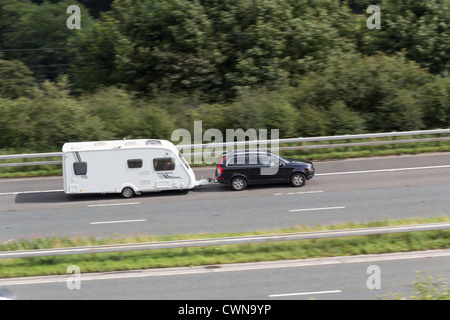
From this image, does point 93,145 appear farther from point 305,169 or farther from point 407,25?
point 407,25

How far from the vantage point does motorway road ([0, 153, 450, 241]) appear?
51.8 feet

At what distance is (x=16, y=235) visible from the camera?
50.9 feet

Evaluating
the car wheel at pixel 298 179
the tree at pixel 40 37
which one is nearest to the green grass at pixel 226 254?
the car wheel at pixel 298 179

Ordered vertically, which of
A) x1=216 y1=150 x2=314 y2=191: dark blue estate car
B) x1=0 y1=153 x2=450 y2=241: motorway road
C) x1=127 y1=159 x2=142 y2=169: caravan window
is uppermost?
x1=127 y1=159 x2=142 y2=169: caravan window

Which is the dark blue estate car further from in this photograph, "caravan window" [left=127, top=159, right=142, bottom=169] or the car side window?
"caravan window" [left=127, top=159, right=142, bottom=169]

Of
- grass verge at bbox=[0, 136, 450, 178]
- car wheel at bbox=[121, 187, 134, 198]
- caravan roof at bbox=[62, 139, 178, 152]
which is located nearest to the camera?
caravan roof at bbox=[62, 139, 178, 152]

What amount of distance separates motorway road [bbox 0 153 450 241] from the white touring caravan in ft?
1.46

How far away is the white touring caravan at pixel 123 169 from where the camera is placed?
747 inches

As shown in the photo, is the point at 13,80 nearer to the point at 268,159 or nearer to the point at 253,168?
the point at 253,168

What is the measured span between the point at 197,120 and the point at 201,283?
1457 cm

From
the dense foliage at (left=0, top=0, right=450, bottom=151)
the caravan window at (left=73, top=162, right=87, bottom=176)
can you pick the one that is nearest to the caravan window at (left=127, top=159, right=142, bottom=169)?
the caravan window at (left=73, top=162, right=87, bottom=176)

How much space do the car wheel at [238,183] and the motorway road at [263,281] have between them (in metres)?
7.28

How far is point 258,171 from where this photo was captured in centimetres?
1973

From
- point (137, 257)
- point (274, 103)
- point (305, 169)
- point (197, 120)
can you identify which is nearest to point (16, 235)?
point (137, 257)
